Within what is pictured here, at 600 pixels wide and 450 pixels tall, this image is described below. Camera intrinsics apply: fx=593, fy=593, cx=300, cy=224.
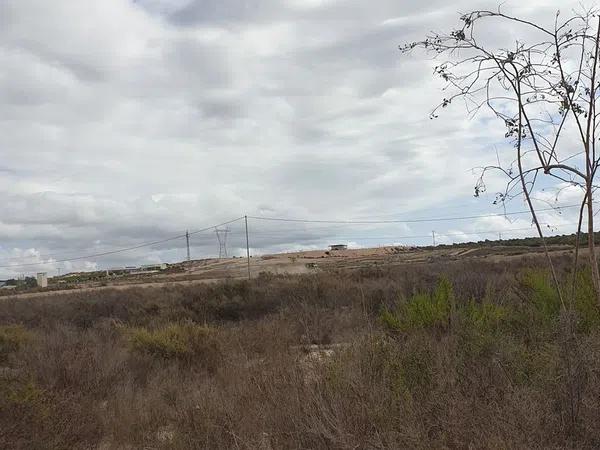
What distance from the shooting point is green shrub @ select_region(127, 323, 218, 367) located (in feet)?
41.1

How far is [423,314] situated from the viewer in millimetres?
9922

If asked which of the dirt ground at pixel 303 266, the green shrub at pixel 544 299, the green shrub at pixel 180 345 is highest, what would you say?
the dirt ground at pixel 303 266

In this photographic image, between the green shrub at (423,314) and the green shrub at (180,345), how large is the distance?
4089mm

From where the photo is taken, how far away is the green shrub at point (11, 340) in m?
14.6

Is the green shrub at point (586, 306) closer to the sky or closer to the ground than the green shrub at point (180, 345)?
closer to the sky

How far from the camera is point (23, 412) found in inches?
262

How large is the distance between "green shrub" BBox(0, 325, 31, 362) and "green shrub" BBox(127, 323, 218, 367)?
3.41 metres

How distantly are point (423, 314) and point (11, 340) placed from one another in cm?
1133

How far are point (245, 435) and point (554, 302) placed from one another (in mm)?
5609

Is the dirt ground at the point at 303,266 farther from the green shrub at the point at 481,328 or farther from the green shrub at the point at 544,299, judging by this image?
the green shrub at the point at 481,328

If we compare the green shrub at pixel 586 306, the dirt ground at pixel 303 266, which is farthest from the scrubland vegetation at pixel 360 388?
the dirt ground at pixel 303 266

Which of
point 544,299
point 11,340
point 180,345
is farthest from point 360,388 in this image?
point 11,340

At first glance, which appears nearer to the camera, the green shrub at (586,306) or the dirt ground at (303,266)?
the green shrub at (586,306)

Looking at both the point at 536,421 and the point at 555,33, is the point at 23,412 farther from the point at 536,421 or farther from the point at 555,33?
the point at 555,33
